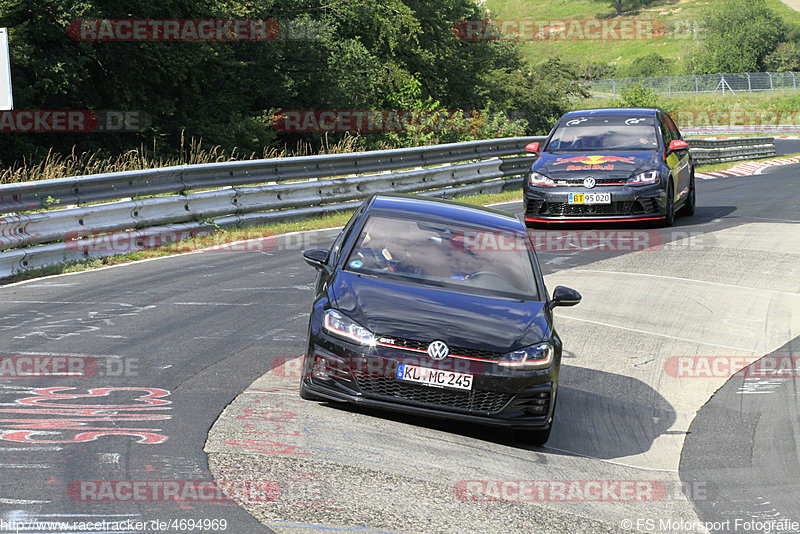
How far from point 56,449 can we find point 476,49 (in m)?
50.3

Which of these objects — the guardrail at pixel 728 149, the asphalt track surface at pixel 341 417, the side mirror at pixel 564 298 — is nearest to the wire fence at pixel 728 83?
the guardrail at pixel 728 149

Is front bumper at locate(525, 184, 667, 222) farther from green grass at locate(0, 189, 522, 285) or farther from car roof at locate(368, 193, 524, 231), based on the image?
car roof at locate(368, 193, 524, 231)

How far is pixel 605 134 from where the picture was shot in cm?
1577

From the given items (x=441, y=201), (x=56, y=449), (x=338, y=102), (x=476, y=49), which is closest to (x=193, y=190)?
(x=441, y=201)

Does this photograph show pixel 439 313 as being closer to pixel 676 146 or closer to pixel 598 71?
pixel 676 146

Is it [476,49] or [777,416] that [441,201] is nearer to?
[777,416]

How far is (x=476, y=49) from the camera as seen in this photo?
176ft

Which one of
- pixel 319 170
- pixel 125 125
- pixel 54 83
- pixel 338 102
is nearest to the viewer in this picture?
pixel 319 170

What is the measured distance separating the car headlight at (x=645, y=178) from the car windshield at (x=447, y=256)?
7.40 metres

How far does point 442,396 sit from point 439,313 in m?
0.57

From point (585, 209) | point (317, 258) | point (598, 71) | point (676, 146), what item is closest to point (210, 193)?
point (585, 209)

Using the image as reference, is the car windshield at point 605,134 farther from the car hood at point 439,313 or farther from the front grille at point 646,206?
the car hood at point 439,313

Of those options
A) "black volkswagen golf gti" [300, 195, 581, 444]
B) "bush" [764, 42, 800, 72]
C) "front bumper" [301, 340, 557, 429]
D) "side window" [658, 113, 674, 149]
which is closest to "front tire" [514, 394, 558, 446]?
"black volkswagen golf gti" [300, 195, 581, 444]

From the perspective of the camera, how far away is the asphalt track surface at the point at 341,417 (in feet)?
16.3
